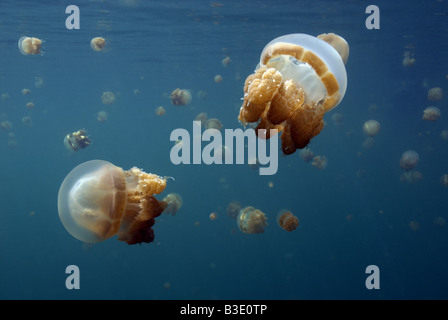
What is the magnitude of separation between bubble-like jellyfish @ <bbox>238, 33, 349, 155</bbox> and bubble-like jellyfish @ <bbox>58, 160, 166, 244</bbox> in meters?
1.09

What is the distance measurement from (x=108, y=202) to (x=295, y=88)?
1778 millimetres

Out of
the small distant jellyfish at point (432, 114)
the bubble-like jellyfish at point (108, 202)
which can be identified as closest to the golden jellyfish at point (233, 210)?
the small distant jellyfish at point (432, 114)

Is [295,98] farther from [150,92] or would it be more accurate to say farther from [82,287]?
[150,92]

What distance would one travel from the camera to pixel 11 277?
23.5 meters

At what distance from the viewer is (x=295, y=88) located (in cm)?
253

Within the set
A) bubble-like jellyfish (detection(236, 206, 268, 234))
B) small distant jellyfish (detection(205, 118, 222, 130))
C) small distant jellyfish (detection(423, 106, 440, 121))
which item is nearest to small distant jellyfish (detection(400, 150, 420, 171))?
small distant jellyfish (detection(423, 106, 440, 121))

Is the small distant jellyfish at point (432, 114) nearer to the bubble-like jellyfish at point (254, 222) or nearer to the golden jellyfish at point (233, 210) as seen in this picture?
the golden jellyfish at point (233, 210)

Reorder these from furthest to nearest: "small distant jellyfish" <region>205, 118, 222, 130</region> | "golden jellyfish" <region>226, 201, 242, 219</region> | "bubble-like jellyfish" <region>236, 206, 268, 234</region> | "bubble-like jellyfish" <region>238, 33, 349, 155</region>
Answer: "golden jellyfish" <region>226, 201, 242, 219</region>
"small distant jellyfish" <region>205, 118, 222, 130</region>
"bubble-like jellyfish" <region>236, 206, 268, 234</region>
"bubble-like jellyfish" <region>238, 33, 349, 155</region>

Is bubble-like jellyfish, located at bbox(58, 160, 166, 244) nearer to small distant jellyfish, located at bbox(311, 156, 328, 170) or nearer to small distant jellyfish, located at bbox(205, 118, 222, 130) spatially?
small distant jellyfish, located at bbox(205, 118, 222, 130)

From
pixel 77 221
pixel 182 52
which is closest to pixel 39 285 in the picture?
pixel 182 52

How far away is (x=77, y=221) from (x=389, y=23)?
13331 millimetres

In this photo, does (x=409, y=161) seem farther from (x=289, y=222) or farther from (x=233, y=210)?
(x=289, y=222)

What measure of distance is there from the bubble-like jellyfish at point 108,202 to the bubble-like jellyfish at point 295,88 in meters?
1.09

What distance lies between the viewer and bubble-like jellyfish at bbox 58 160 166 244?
109 inches
